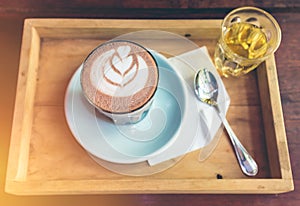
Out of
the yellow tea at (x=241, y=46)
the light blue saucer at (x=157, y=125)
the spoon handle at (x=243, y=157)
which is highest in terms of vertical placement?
the yellow tea at (x=241, y=46)

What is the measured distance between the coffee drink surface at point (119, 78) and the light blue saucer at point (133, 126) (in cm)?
7

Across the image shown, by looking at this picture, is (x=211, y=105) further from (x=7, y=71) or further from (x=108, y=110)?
(x=7, y=71)

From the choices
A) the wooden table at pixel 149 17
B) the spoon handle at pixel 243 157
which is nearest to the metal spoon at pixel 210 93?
the spoon handle at pixel 243 157

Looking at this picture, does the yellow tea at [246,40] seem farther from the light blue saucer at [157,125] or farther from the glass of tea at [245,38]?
the light blue saucer at [157,125]

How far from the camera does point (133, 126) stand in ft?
2.21

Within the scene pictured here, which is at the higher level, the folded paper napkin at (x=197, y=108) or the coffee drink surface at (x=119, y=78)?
the coffee drink surface at (x=119, y=78)

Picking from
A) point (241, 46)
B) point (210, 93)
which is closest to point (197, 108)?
point (210, 93)

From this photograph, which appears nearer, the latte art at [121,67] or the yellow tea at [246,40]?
the latte art at [121,67]

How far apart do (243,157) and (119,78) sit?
0.28 meters

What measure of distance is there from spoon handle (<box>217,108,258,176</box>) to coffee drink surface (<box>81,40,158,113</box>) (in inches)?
7.3

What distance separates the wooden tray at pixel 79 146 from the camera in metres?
0.60

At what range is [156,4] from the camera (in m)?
0.78

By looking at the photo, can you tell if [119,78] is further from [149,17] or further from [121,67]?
[149,17]

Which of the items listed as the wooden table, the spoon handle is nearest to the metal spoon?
the spoon handle
